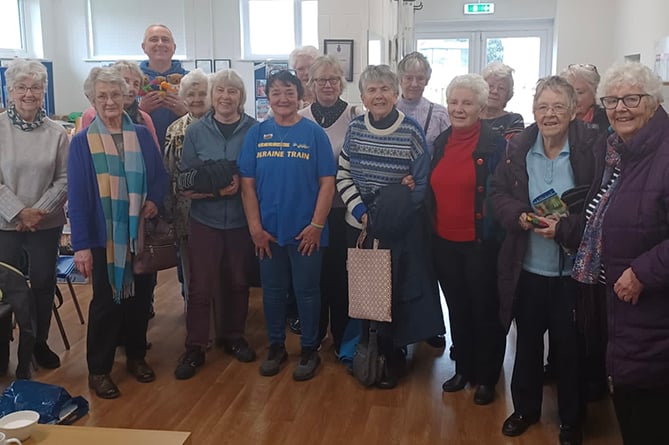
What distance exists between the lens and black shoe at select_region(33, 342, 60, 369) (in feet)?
11.4

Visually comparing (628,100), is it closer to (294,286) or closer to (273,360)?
(294,286)

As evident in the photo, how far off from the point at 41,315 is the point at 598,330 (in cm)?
270

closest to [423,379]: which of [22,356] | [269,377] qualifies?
[269,377]

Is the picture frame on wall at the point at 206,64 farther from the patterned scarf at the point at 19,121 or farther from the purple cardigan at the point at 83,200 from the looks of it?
the purple cardigan at the point at 83,200

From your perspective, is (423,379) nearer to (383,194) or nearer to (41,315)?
(383,194)

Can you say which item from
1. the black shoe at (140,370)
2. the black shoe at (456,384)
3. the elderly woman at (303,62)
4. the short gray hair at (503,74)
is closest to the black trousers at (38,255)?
the black shoe at (140,370)

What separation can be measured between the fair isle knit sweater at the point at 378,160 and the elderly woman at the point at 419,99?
1.40 feet

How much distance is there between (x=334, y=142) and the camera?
3391 millimetres

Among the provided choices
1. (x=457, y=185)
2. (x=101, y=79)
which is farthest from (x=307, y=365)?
(x=101, y=79)

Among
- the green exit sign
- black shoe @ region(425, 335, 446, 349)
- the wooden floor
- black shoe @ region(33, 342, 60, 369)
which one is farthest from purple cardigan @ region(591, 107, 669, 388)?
the green exit sign

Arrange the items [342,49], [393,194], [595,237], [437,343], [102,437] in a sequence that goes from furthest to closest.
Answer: [342,49]
[437,343]
[393,194]
[595,237]
[102,437]

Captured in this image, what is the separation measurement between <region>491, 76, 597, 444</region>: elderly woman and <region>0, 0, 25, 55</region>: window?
6969 mm

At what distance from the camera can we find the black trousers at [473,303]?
291cm

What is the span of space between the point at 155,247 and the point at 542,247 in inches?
70.4
